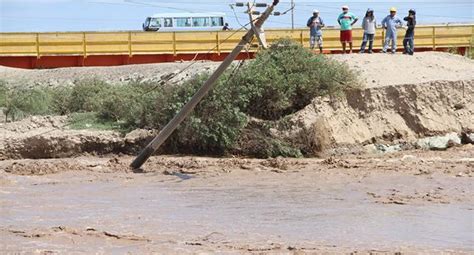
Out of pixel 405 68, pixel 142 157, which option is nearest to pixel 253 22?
pixel 142 157

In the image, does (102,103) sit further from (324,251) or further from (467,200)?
(324,251)

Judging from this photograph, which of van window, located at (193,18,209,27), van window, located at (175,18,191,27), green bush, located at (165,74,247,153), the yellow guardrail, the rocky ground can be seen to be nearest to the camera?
the rocky ground

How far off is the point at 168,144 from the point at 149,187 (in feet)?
11.6

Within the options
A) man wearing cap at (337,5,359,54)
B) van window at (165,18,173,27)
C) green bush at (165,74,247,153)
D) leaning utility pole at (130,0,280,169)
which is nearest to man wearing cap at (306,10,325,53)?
man wearing cap at (337,5,359,54)

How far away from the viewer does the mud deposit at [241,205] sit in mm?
11383

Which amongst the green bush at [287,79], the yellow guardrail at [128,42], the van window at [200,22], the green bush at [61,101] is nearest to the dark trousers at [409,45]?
the green bush at [287,79]

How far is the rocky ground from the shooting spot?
11625 millimetres

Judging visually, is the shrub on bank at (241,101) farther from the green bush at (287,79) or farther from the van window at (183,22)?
the van window at (183,22)

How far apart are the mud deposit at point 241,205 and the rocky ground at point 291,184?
0.08 ft

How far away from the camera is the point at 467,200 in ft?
48.2

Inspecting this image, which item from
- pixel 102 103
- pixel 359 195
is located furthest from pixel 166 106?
pixel 359 195

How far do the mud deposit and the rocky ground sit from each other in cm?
2

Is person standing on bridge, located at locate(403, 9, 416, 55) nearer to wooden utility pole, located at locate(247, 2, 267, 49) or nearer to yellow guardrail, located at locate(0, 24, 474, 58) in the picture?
yellow guardrail, located at locate(0, 24, 474, 58)

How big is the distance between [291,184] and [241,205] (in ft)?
7.54
